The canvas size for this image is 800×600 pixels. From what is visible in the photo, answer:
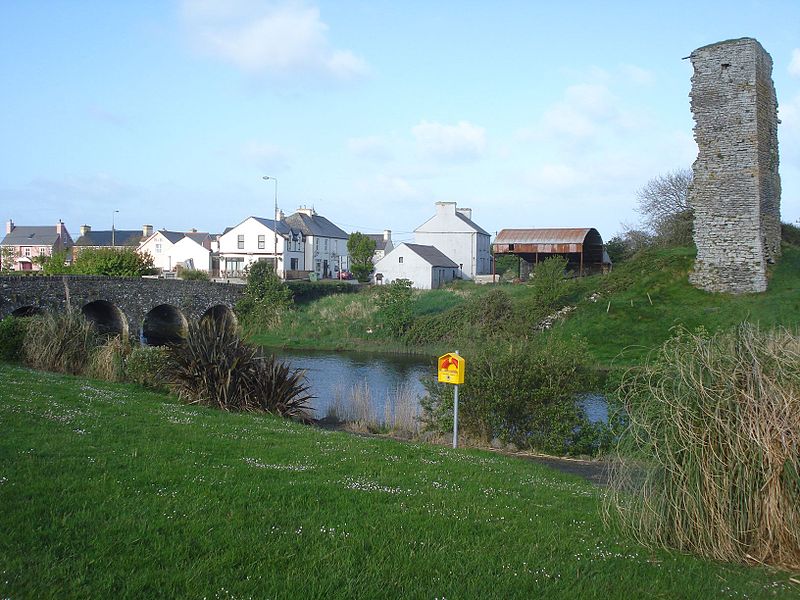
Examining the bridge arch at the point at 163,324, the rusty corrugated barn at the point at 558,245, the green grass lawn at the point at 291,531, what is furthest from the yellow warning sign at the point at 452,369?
the rusty corrugated barn at the point at 558,245

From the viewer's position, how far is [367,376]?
32.0m

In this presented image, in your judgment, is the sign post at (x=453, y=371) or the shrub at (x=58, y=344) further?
the shrub at (x=58, y=344)

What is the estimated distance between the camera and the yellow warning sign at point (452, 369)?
13.7 m

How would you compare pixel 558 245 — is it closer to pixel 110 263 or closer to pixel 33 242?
pixel 110 263

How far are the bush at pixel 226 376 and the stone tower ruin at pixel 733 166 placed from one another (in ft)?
87.2

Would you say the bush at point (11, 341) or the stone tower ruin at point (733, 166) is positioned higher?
the stone tower ruin at point (733, 166)

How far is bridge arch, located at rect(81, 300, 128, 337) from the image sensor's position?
4062 cm

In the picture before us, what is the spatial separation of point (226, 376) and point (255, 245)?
56217 mm

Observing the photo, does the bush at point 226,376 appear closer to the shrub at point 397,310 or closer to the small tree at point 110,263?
the shrub at point 397,310

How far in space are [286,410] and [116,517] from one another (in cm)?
1068

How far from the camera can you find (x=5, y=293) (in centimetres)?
3275

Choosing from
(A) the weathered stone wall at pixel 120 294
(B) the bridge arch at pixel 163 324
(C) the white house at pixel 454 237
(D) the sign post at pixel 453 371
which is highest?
(C) the white house at pixel 454 237

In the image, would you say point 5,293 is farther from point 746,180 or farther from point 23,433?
point 746,180

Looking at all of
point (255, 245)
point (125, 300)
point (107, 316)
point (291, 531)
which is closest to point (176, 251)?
point (255, 245)
